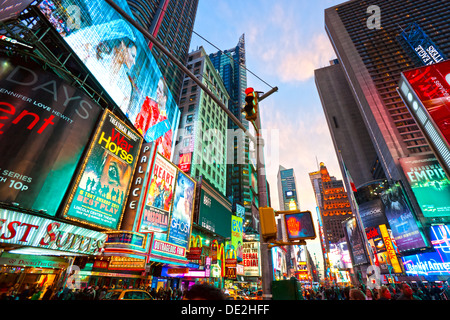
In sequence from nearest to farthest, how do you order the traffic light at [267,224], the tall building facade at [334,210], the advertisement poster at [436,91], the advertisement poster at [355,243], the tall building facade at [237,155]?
the traffic light at [267,224], the advertisement poster at [436,91], the advertisement poster at [355,243], the tall building facade at [237,155], the tall building facade at [334,210]

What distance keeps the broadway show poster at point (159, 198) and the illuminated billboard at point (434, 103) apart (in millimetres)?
34079

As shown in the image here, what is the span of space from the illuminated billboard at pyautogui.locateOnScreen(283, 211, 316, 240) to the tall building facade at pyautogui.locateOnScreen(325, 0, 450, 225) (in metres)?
58.6

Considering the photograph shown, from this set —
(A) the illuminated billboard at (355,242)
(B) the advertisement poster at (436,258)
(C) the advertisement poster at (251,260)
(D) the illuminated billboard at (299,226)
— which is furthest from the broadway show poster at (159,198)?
(A) the illuminated billboard at (355,242)

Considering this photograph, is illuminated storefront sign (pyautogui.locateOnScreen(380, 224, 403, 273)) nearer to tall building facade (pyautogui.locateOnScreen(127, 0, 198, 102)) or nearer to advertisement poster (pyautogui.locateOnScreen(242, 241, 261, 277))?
advertisement poster (pyautogui.locateOnScreen(242, 241, 261, 277))

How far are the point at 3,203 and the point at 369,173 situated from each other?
12175 centimetres

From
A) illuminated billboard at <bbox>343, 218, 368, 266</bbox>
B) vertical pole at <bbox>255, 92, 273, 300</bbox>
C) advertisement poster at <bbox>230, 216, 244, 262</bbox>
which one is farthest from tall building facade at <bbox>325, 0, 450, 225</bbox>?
vertical pole at <bbox>255, 92, 273, 300</bbox>

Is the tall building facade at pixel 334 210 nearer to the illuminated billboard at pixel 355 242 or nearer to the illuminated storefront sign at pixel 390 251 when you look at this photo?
the illuminated billboard at pixel 355 242

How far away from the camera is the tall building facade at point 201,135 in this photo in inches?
1978

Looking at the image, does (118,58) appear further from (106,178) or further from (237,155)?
(237,155)

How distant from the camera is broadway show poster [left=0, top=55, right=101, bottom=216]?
42.1 ft

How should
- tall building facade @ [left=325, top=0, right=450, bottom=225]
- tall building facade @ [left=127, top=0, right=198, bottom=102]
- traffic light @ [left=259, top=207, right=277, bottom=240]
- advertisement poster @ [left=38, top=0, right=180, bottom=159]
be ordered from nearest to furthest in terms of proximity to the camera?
traffic light @ [left=259, top=207, right=277, bottom=240] → advertisement poster @ [left=38, top=0, right=180, bottom=159] → tall building facade @ [left=325, top=0, right=450, bottom=225] → tall building facade @ [left=127, top=0, right=198, bottom=102]

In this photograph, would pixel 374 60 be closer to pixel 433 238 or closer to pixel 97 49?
pixel 433 238

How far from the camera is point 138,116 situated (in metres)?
27.4
